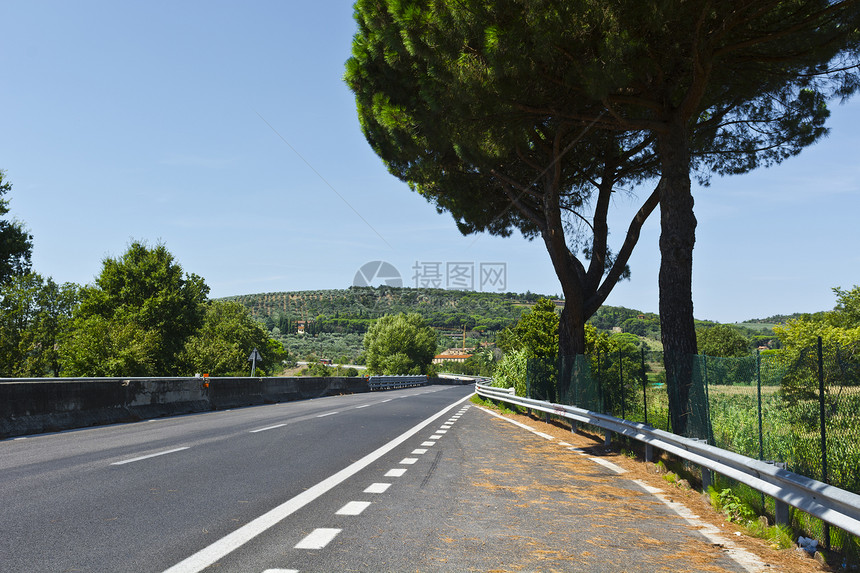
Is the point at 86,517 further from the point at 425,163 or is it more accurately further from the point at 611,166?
the point at 611,166

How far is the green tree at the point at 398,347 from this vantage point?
364ft

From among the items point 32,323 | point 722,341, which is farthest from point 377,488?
point 722,341

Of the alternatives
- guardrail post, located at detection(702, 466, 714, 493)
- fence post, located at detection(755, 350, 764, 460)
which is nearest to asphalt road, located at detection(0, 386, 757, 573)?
guardrail post, located at detection(702, 466, 714, 493)

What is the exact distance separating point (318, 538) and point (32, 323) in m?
77.5

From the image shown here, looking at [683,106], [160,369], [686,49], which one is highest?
[686,49]

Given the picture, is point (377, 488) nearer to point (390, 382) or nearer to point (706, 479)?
point (706, 479)

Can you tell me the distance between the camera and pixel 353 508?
22.0 ft

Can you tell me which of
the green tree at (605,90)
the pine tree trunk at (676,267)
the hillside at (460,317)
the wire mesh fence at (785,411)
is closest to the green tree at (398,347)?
the hillside at (460,317)

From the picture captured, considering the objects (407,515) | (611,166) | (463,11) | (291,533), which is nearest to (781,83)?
(611,166)

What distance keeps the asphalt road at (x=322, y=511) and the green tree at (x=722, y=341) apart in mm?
108153

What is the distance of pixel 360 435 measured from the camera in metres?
14.1

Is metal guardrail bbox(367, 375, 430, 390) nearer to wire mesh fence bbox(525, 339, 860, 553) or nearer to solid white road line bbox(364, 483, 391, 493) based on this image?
wire mesh fence bbox(525, 339, 860, 553)

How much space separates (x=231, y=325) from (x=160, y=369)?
126 feet

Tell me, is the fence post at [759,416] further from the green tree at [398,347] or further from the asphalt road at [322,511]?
the green tree at [398,347]
